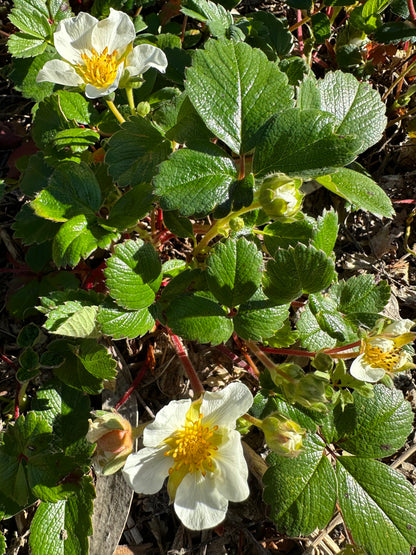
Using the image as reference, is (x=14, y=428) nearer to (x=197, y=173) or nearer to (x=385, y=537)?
(x=197, y=173)

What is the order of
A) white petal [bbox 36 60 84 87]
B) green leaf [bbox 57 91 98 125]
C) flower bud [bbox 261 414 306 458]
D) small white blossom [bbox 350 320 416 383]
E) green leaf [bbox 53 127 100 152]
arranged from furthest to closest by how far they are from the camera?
green leaf [bbox 57 91 98 125], green leaf [bbox 53 127 100 152], white petal [bbox 36 60 84 87], small white blossom [bbox 350 320 416 383], flower bud [bbox 261 414 306 458]

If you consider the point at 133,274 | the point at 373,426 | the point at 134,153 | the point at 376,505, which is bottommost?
the point at 376,505

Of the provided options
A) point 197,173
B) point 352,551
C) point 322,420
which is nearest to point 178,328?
point 197,173

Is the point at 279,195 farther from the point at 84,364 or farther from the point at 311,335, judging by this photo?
the point at 84,364

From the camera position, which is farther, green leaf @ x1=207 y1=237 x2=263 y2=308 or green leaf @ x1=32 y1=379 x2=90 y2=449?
green leaf @ x1=32 y1=379 x2=90 y2=449

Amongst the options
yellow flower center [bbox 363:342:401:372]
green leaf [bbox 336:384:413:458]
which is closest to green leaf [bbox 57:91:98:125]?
yellow flower center [bbox 363:342:401:372]

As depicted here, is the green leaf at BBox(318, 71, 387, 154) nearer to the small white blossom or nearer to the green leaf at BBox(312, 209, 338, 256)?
the green leaf at BBox(312, 209, 338, 256)

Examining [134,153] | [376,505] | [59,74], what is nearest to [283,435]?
[376,505]
